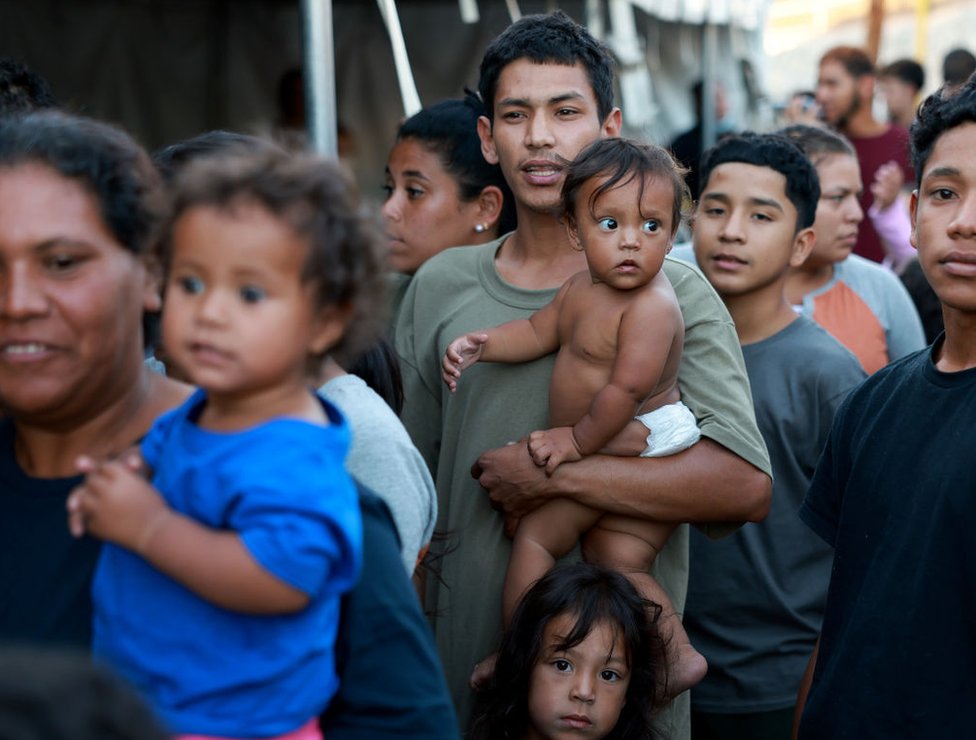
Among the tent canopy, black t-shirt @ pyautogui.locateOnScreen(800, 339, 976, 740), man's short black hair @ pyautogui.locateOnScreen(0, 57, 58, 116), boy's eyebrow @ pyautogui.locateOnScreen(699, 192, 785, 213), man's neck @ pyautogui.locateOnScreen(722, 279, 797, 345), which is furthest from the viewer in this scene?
the tent canopy

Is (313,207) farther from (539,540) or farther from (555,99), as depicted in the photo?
(555,99)

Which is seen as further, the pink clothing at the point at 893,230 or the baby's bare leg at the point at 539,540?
the pink clothing at the point at 893,230

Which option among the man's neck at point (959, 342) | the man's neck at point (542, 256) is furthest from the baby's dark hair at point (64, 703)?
the man's neck at point (542, 256)

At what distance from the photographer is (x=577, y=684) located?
3383mm

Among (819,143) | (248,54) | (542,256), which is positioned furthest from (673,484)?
(248,54)

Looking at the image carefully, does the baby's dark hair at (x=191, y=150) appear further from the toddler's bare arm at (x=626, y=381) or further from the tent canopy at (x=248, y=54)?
the tent canopy at (x=248, y=54)

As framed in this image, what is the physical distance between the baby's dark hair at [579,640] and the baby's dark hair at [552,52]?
1374mm

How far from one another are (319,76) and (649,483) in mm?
1650

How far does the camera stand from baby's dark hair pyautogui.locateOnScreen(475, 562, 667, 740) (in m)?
3.27

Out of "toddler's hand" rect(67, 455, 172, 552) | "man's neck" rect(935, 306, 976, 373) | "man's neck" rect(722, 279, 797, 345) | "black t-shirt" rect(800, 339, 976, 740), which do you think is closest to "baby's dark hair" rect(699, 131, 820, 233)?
"man's neck" rect(722, 279, 797, 345)

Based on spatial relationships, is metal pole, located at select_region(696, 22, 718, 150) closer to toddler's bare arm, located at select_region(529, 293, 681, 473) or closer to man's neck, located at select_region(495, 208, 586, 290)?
man's neck, located at select_region(495, 208, 586, 290)

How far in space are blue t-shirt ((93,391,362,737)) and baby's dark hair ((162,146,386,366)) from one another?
0.20 metres

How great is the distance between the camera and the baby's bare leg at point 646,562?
328 cm

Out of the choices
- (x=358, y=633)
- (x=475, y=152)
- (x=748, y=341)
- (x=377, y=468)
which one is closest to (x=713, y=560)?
(x=748, y=341)
